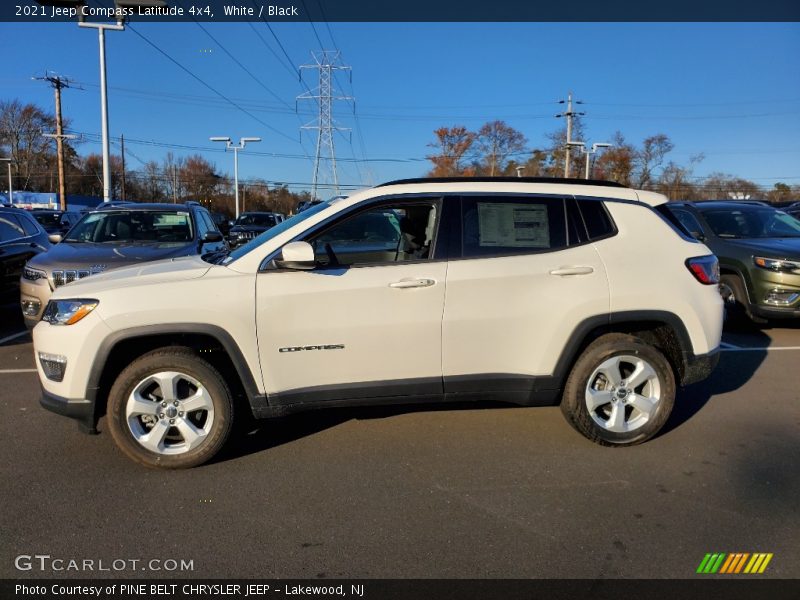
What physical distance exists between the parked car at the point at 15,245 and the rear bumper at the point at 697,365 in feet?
27.9

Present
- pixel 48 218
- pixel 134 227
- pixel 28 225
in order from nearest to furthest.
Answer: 1. pixel 134 227
2. pixel 28 225
3. pixel 48 218

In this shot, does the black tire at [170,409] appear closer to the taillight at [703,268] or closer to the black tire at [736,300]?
the taillight at [703,268]

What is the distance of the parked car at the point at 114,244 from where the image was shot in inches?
254

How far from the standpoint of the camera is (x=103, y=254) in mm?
6863

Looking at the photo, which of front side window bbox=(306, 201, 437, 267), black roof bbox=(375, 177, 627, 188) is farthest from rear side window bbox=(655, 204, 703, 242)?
front side window bbox=(306, 201, 437, 267)

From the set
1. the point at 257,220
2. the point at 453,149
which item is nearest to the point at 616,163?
the point at 453,149

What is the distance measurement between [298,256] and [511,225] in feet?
4.98

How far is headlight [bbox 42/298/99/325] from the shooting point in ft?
11.8

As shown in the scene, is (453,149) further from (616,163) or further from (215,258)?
(215,258)

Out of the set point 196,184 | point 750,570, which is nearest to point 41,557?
point 750,570

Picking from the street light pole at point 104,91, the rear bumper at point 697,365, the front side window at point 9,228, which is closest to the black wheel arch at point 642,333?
the rear bumper at point 697,365

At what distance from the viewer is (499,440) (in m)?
4.27

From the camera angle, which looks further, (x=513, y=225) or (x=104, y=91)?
(x=104, y=91)
